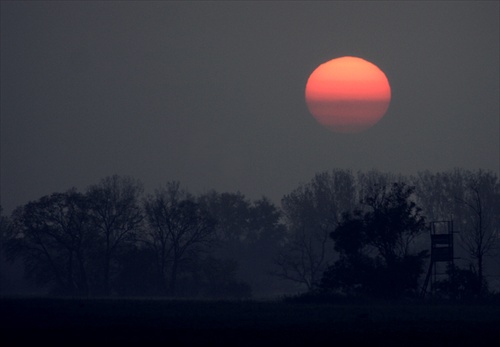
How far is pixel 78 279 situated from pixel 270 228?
42958mm

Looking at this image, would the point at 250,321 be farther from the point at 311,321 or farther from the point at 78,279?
the point at 78,279

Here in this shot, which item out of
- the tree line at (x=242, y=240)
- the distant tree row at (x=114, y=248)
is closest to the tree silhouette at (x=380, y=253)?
the tree line at (x=242, y=240)

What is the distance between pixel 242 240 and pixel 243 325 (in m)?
93.0

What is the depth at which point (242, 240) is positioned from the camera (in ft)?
432

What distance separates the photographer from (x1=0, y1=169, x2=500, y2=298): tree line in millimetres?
65750

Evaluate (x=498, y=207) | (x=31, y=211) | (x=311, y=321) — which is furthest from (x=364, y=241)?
(x=498, y=207)

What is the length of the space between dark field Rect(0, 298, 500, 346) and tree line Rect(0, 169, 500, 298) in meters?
13.0

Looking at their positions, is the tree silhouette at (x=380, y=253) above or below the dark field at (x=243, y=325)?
above

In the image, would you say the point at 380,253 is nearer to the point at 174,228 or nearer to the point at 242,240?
the point at 174,228

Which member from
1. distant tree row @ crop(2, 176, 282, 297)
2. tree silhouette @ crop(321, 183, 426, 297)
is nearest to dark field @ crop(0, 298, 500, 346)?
tree silhouette @ crop(321, 183, 426, 297)

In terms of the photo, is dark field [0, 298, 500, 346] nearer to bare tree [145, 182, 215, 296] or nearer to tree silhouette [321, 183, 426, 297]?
tree silhouette [321, 183, 426, 297]

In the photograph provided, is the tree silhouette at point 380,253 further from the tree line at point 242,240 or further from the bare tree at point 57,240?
the bare tree at point 57,240

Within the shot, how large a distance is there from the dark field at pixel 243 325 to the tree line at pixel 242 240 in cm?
1303

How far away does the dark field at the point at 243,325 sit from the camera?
32.2 m
